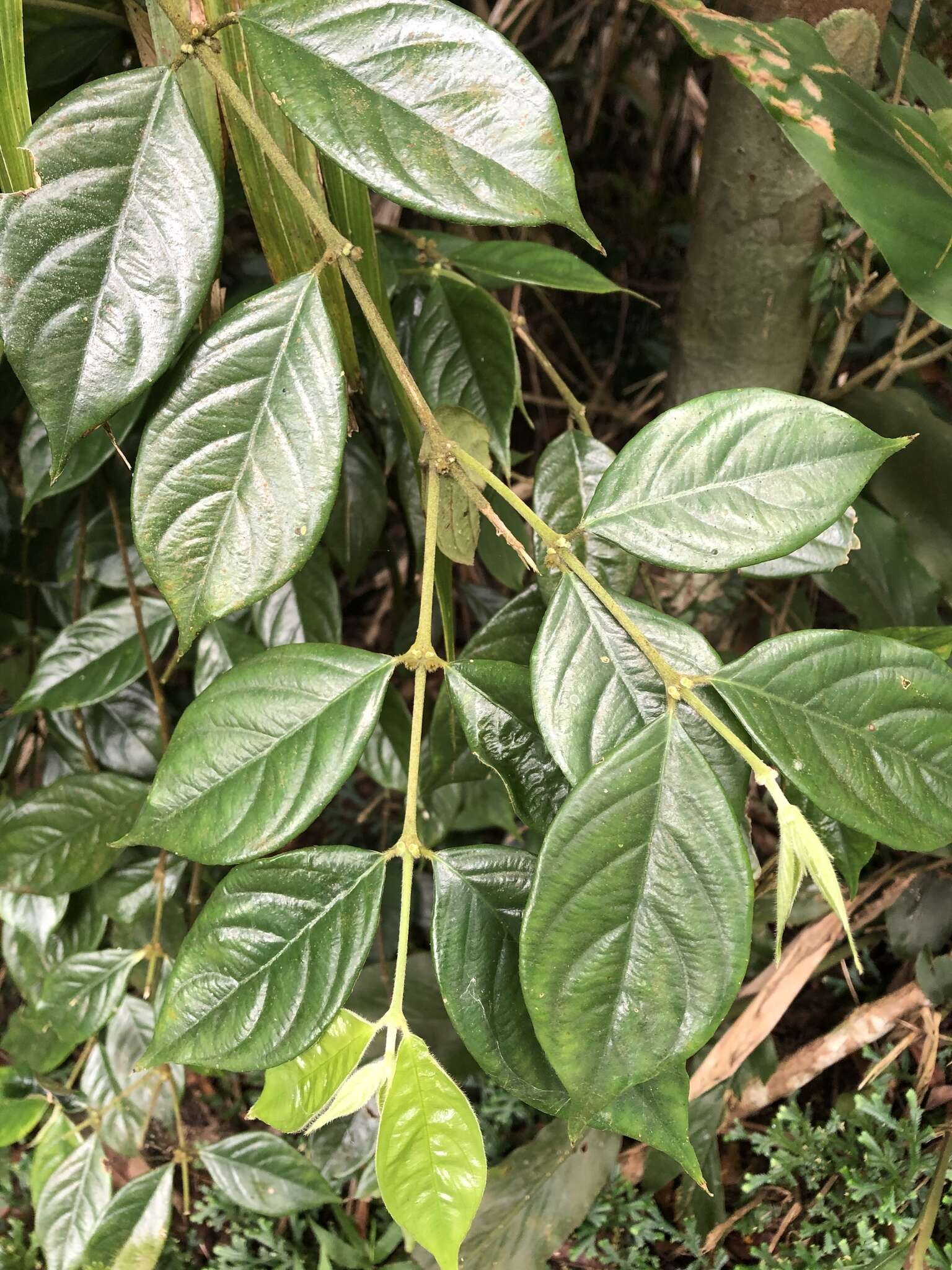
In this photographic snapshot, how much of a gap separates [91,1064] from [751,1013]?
2.10ft

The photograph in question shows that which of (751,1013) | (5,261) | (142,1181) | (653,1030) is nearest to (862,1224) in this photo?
(751,1013)

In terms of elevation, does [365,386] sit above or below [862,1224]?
above

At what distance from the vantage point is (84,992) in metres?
0.80

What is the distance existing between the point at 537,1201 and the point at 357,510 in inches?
25.0

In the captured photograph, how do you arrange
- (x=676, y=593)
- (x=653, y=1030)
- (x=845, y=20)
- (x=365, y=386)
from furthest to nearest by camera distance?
(x=676, y=593), (x=365, y=386), (x=845, y=20), (x=653, y=1030)

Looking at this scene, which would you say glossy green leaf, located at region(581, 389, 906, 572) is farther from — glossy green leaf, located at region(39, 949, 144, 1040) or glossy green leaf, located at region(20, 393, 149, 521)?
glossy green leaf, located at region(39, 949, 144, 1040)

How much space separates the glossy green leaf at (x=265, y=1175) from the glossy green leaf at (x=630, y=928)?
57 cm

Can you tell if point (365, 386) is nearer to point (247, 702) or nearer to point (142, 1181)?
point (247, 702)

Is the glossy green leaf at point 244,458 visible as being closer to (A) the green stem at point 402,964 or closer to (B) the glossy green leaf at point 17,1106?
(A) the green stem at point 402,964

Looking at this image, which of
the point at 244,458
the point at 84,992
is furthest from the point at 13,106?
the point at 84,992

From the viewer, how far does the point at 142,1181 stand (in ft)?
2.67

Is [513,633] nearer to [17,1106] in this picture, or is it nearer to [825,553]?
[825,553]

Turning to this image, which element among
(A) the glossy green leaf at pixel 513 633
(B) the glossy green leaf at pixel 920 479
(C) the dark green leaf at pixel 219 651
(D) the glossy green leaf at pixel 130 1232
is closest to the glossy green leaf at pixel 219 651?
(C) the dark green leaf at pixel 219 651

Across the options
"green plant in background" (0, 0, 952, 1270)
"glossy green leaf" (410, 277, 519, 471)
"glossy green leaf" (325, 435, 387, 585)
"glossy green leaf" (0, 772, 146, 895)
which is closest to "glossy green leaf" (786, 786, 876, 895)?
"green plant in background" (0, 0, 952, 1270)
